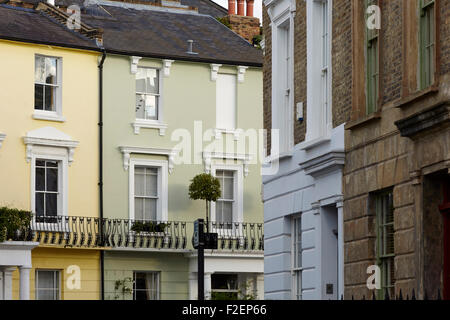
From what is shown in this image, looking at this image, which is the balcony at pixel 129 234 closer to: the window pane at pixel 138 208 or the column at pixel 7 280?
the window pane at pixel 138 208

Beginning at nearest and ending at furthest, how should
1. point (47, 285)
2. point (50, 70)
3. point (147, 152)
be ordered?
point (47, 285), point (50, 70), point (147, 152)

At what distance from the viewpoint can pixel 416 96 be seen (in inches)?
612

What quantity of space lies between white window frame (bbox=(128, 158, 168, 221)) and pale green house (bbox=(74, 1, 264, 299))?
0.10ft

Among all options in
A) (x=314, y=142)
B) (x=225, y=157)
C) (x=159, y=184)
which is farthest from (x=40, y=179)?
(x=314, y=142)

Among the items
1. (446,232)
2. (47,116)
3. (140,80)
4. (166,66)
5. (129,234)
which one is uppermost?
(166,66)

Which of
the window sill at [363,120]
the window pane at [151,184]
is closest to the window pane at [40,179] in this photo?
the window pane at [151,184]

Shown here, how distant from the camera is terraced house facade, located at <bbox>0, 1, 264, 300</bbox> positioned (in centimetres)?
3534

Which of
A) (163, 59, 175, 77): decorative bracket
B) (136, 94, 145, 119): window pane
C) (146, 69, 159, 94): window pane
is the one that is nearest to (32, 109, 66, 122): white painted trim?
(136, 94, 145, 119): window pane

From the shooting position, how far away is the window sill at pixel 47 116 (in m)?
35.2

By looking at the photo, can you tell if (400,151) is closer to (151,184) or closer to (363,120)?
(363,120)

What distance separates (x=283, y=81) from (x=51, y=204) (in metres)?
14.9

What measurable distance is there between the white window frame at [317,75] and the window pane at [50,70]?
1649 centimetres
